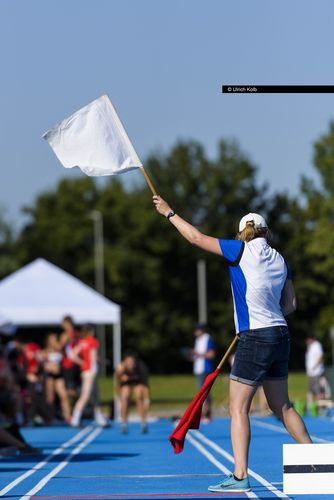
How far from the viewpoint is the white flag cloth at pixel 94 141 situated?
11031 mm

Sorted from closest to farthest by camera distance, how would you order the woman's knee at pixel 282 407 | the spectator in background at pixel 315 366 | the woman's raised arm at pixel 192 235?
the woman's raised arm at pixel 192 235, the woman's knee at pixel 282 407, the spectator in background at pixel 315 366

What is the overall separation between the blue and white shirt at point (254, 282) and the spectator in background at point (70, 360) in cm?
1610

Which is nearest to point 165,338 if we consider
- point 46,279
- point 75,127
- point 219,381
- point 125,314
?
point 125,314

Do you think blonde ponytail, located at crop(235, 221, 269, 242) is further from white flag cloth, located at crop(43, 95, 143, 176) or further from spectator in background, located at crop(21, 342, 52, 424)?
spectator in background, located at crop(21, 342, 52, 424)

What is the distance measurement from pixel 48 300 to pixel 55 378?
2458mm

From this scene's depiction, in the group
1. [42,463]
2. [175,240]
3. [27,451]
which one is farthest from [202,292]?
[42,463]

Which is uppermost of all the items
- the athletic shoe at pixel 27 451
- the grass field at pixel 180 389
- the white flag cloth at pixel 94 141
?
the white flag cloth at pixel 94 141

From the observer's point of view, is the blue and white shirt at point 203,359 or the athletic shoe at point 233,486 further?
the blue and white shirt at point 203,359

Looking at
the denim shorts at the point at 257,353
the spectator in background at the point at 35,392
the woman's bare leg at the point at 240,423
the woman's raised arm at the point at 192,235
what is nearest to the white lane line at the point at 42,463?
the woman's bare leg at the point at 240,423

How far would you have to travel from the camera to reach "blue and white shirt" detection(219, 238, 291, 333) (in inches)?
384

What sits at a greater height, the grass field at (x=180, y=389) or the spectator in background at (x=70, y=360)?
the spectator in background at (x=70, y=360)

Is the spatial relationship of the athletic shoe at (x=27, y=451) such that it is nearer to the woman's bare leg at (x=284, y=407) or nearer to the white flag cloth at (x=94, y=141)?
the white flag cloth at (x=94, y=141)

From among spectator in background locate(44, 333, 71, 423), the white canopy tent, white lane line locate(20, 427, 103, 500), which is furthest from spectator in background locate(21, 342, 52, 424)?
white lane line locate(20, 427, 103, 500)

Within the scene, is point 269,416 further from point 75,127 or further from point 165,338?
point 165,338
